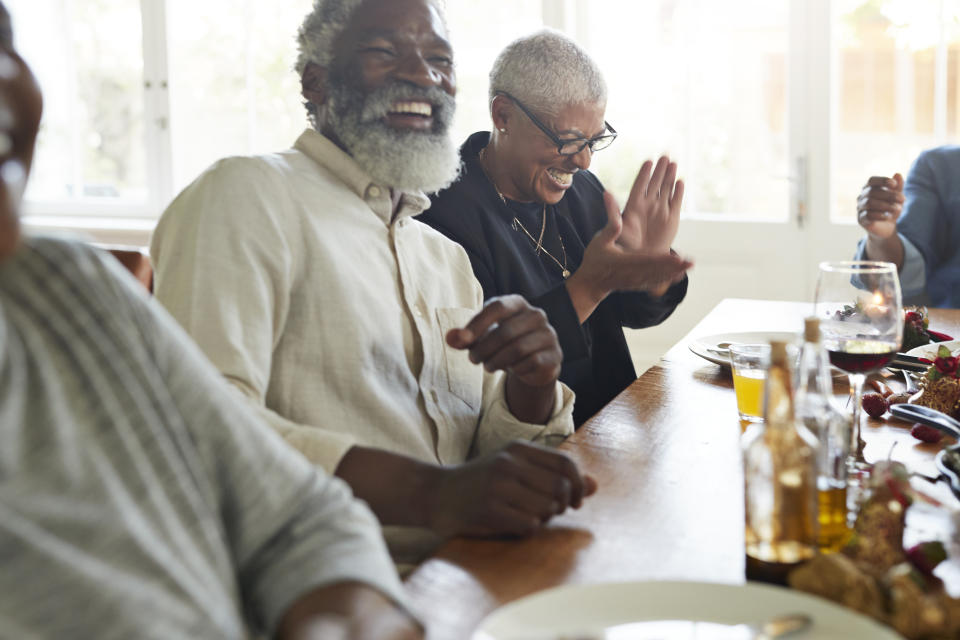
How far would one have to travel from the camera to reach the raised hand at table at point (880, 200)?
242 cm

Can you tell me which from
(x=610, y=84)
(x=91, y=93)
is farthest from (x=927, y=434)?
(x=91, y=93)

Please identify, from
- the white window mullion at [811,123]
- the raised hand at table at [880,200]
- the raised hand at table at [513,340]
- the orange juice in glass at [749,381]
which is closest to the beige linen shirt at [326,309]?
the raised hand at table at [513,340]

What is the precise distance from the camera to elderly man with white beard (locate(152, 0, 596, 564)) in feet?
3.57

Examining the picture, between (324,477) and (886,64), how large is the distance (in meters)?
3.61

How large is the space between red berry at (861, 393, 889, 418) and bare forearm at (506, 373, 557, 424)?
1.54ft

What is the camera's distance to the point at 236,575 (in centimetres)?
81

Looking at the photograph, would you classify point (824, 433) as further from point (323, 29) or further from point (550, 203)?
point (550, 203)

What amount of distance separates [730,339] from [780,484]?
1089 mm

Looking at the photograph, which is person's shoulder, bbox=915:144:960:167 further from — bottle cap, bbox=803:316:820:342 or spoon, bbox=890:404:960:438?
bottle cap, bbox=803:316:820:342

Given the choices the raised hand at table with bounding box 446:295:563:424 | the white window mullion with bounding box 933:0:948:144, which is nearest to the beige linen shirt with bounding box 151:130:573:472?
the raised hand at table with bounding box 446:295:563:424

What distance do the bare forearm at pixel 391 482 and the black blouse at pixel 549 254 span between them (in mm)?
896

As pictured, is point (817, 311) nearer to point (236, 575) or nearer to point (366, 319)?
point (366, 319)

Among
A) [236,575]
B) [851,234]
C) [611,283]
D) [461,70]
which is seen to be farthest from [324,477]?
[461,70]

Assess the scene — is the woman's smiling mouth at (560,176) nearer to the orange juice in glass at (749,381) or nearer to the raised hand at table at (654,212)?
the raised hand at table at (654,212)
